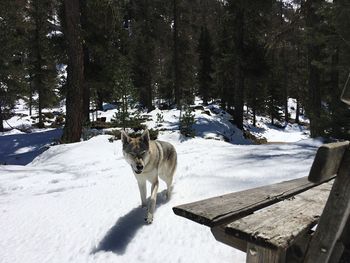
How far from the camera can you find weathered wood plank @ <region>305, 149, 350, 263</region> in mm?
1908

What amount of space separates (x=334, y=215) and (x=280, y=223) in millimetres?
479

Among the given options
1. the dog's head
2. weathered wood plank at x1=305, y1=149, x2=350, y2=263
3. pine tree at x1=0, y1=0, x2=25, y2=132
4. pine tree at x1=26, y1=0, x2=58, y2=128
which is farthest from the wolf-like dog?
pine tree at x1=26, y1=0, x2=58, y2=128

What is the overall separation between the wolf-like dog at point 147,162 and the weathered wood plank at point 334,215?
10.9 feet

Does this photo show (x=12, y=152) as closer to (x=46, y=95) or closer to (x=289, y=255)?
(x=46, y=95)

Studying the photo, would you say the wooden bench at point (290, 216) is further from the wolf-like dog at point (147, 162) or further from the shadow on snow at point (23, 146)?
the shadow on snow at point (23, 146)

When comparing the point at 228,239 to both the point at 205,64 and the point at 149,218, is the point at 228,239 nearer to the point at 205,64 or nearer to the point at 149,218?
the point at 149,218

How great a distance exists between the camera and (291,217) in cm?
255

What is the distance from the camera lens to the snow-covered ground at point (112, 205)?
441cm

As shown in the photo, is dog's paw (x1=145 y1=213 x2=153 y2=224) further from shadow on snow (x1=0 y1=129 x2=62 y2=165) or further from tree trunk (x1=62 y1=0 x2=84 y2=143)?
shadow on snow (x1=0 y1=129 x2=62 y2=165)

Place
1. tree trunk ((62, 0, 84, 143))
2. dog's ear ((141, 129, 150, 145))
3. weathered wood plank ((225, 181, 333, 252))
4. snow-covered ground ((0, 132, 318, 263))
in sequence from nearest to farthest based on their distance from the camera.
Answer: weathered wood plank ((225, 181, 333, 252))
snow-covered ground ((0, 132, 318, 263))
dog's ear ((141, 129, 150, 145))
tree trunk ((62, 0, 84, 143))

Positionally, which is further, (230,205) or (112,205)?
(112,205)

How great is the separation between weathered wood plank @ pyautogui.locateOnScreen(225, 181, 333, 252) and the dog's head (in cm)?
260

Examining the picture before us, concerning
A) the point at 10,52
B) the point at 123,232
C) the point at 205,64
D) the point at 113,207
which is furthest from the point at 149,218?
the point at 205,64

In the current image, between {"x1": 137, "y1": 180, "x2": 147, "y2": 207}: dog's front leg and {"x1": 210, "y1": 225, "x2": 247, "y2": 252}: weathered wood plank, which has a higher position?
{"x1": 210, "y1": 225, "x2": 247, "y2": 252}: weathered wood plank
